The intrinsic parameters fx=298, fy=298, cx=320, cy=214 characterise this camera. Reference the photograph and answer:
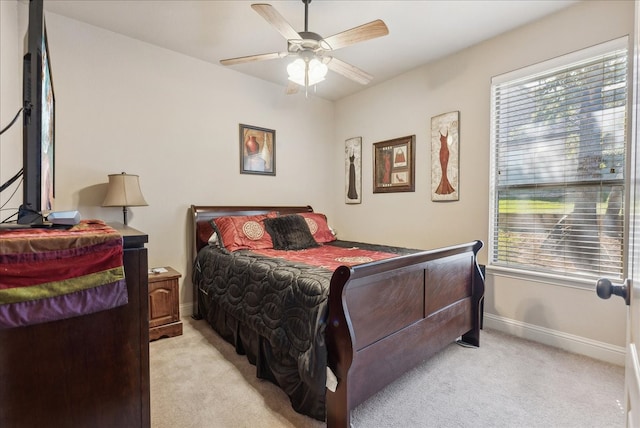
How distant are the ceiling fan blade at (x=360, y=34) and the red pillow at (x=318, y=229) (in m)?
1.88

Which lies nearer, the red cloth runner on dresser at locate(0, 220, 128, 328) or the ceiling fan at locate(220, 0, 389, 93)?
the red cloth runner on dresser at locate(0, 220, 128, 328)

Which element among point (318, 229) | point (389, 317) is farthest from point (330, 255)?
point (389, 317)

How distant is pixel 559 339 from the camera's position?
2.45 m

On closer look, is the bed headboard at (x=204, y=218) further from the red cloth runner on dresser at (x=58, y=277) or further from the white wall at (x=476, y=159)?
the red cloth runner on dresser at (x=58, y=277)

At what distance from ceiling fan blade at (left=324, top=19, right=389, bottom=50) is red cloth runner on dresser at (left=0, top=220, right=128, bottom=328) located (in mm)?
1831

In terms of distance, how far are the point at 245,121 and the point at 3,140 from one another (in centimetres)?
222

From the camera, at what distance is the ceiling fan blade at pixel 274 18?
1.71 meters

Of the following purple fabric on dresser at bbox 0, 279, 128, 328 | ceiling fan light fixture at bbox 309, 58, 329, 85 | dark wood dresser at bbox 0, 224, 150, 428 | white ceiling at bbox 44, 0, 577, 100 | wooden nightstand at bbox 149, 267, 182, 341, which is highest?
white ceiling at bbox 44, 0, 577, 100

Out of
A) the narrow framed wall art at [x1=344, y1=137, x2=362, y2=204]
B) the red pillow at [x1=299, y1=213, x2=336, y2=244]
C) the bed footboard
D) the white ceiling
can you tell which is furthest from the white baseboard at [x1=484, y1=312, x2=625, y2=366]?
the white ceiling

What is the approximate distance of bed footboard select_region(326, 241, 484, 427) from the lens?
1464mm

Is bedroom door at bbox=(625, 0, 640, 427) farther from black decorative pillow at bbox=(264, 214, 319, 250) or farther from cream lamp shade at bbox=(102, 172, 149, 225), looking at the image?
cream lamp shade at bbox=(102, 172, 149, 225)

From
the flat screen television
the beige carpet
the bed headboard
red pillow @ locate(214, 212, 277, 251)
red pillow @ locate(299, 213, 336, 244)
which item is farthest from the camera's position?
red pillow @ locate(299, 213, 336, 244)

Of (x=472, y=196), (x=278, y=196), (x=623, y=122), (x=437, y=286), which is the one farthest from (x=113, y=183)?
(x=623, y=122)

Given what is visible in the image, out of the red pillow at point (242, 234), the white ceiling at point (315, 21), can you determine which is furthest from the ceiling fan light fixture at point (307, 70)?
the red pillow at point (242, 234)
